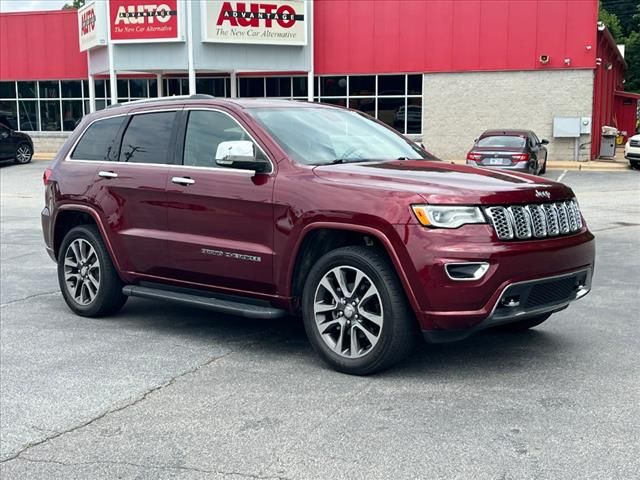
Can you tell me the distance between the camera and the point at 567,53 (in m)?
28.7

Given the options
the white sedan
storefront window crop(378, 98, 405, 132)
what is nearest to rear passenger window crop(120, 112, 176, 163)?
the white sedan

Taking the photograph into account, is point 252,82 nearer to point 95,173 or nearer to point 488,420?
point 95,173

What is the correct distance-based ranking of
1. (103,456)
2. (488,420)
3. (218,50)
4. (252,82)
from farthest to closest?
(252,82) < (218,50) < (488,420) < (103,456)

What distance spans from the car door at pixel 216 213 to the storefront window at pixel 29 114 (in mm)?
33276

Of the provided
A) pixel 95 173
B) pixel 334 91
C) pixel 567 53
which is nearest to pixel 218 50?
pixel 334 91

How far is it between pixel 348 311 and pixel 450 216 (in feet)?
3.11

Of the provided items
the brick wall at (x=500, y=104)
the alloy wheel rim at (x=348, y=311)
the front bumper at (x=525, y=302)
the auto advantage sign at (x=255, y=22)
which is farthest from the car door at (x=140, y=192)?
the brick wall at (x=500, y=104)

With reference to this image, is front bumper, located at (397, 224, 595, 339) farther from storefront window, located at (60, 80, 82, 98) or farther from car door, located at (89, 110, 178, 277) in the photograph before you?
storefront window, located at (60, 80, 82, 98)

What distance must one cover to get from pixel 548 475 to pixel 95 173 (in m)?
4.76

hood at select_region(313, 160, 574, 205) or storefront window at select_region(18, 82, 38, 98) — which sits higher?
storefront window at select_region(18, 82, 38, 98)

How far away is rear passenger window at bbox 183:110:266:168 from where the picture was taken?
616 centimetres

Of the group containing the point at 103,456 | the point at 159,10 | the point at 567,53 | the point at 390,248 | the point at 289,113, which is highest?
the point at 159,10

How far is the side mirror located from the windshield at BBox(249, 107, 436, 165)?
240 millimetres

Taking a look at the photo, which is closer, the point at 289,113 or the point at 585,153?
the point at 289,113
